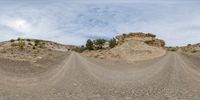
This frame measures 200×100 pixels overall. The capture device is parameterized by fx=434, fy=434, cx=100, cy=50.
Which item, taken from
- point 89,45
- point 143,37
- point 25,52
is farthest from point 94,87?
point 143,37

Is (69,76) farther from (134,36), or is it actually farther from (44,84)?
(134,36)

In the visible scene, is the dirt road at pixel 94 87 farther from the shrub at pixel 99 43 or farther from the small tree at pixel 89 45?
the shrub at pixel 99 43

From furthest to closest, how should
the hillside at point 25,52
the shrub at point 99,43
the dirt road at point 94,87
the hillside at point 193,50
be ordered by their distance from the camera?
the shrub at point 99,43
the hillside at point 193,50
the hillside at point 25,52
the dirt road at point 94,87

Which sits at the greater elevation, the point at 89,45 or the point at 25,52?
the point at 89,45

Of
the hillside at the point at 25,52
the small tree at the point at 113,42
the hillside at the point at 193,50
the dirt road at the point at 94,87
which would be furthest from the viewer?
the small tree at the point at 113,42

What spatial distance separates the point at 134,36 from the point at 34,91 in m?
78.1

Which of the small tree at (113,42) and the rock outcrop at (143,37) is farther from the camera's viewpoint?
the rock outcrop at (143,37)

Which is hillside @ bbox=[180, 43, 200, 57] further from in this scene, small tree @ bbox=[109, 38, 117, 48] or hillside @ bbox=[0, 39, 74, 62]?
hillside @ bbox=[0, 39, 74, 62]

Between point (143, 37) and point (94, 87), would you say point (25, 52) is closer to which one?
point (94, 87)

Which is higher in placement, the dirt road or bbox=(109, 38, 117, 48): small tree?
bbox=(109, 38, 117, 48): small tree

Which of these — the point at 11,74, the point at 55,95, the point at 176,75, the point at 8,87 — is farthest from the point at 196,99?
the point at 11,74

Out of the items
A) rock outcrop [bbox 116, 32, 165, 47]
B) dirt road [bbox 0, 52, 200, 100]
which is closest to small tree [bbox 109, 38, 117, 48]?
rock outcrop [bbox 116, 32, 165, 47]

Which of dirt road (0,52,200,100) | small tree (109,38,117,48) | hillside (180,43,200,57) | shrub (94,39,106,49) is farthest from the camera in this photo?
shrub (94,39,106,49)

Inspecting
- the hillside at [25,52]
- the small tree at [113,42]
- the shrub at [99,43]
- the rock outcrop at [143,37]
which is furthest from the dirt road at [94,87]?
the shrub at [99,43]
